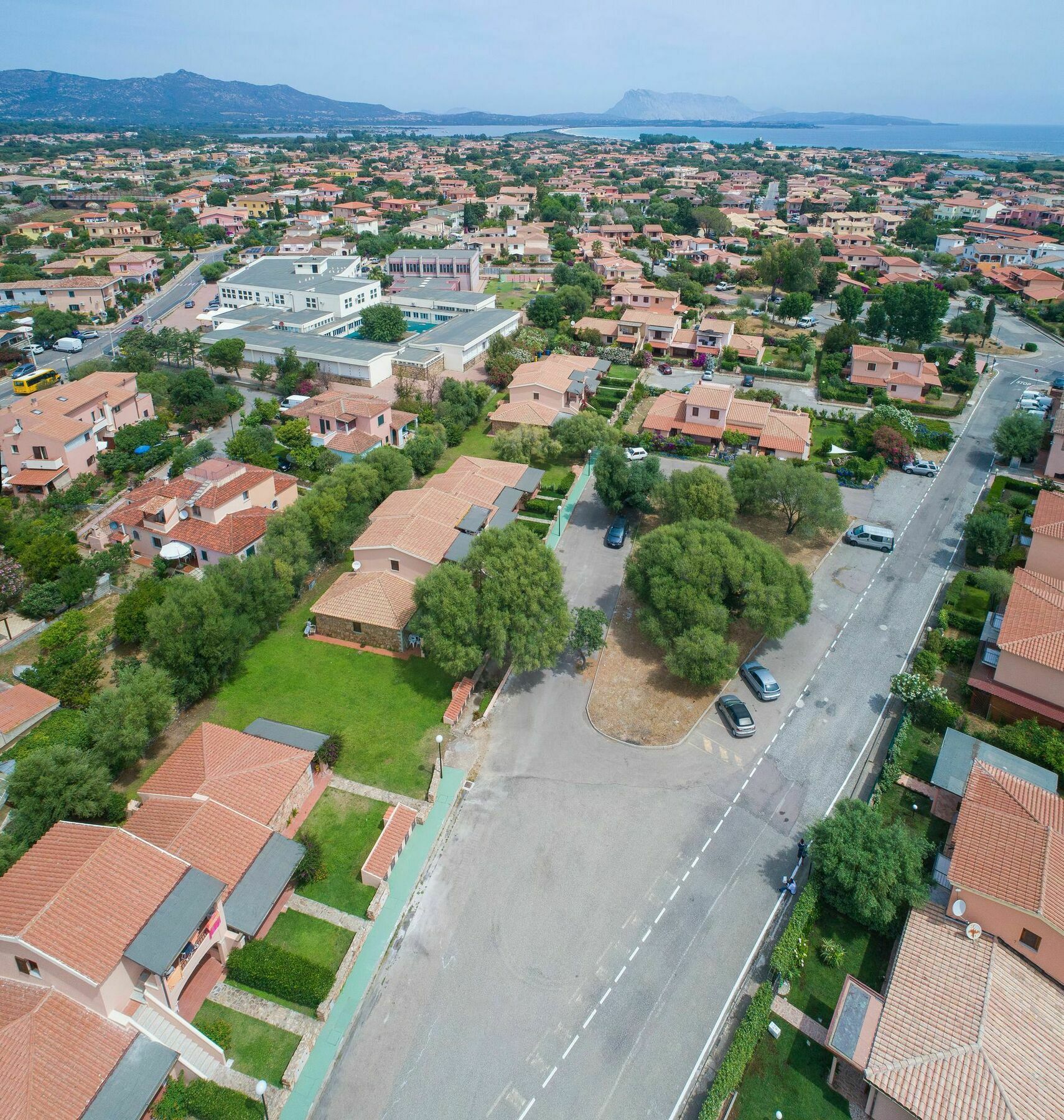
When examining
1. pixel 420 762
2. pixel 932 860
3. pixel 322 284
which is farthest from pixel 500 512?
pixel 322 284

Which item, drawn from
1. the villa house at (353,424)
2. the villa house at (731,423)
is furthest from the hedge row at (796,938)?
the villa house at (353,424)

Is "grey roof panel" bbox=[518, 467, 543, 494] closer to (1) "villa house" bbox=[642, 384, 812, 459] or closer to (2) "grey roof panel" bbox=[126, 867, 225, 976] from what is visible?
(1) "villa house" bbox=[642, 384, 812, 459]

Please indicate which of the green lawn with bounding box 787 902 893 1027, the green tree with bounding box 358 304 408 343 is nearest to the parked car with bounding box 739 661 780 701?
the green lawn with bounding box 787 902 893 1027

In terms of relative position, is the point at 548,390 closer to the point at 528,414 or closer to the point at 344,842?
the point at 528,414

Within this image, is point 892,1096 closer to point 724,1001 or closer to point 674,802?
point 724,1001

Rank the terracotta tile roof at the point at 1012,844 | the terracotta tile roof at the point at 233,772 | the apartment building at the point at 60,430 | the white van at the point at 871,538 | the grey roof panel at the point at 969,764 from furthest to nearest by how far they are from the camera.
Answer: the apartment building at the point at 60,430 < the white van at the point at 871,538 < the grey roof panel at the point at 969,764 < the terracotta tile roof at the point at 233,772 < the terracotta tile roof at the point at 1012,844

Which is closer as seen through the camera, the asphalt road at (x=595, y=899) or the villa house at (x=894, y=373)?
the asphalt road at (x=595, y=899)

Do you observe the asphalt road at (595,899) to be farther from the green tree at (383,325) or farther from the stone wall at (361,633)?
the green tree at (383,325)

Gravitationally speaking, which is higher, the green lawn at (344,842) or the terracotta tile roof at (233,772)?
the terracotta tile roof at (233,772)
